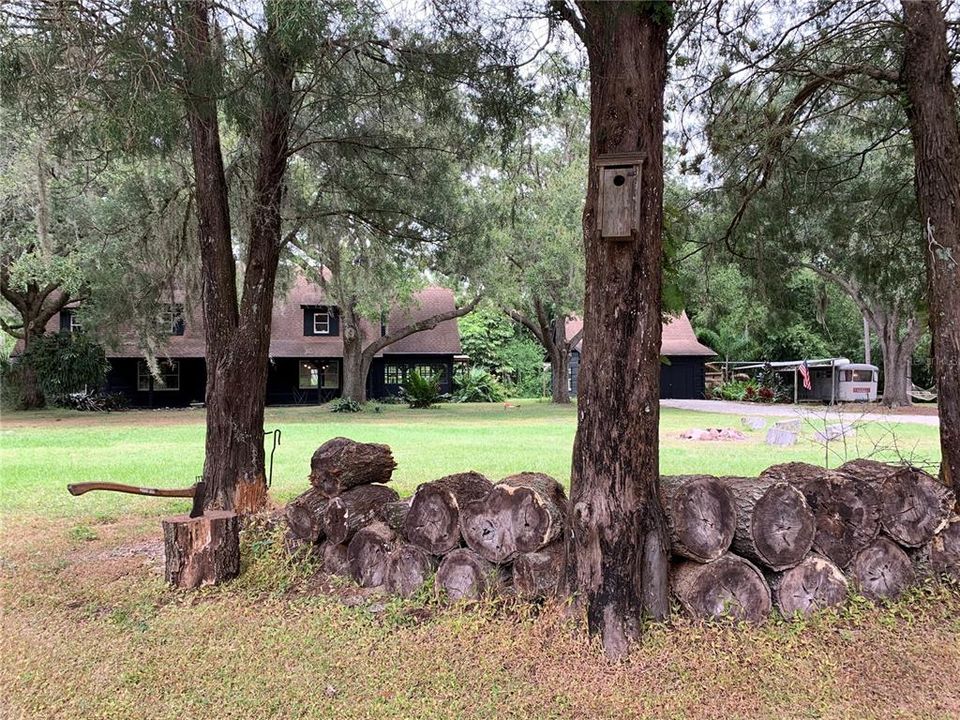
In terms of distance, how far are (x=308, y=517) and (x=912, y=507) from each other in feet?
12.6

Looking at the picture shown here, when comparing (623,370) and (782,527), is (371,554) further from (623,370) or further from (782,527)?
(782,527)

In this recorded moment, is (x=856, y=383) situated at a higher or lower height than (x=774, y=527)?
higher

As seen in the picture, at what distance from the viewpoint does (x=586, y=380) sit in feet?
11.9

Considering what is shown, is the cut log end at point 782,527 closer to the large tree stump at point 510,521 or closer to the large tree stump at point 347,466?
the large tree stump at point 510,521

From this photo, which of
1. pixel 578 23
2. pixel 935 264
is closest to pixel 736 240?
pixel 935 264

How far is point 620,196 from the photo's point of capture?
11.6 ft

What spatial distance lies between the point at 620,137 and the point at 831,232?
15.1ft

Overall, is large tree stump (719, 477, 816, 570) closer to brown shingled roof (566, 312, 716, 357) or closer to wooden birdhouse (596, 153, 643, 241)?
wooden birdhouse (596, 153, 643, 241)

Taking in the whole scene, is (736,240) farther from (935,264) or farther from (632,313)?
(632,313)

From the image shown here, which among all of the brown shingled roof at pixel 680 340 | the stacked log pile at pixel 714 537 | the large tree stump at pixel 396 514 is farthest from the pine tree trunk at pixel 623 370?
the brown shingled roof at pixel 680 340

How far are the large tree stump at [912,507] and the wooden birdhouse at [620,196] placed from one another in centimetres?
234

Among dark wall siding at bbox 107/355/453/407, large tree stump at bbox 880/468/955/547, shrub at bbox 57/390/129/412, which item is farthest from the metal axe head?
dark wall siding at bbox 107/355/453/407

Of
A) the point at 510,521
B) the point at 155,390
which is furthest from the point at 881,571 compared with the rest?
Result: the point at 155,390

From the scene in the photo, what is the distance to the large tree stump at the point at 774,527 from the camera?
12.4 feet
